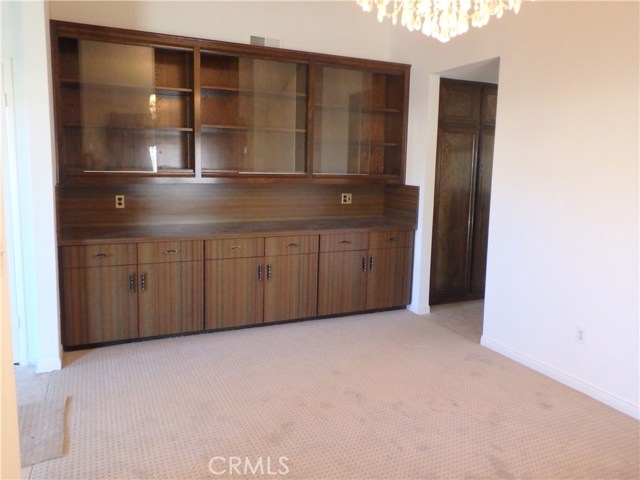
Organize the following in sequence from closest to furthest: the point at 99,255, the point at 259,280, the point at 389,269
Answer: the point at 99,255 < the point at 259,280 < the point at 389,269

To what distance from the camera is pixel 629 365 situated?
2949mm

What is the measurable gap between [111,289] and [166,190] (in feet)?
3.28

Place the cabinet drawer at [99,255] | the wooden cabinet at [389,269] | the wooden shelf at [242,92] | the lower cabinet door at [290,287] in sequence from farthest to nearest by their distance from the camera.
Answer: the wooden cabinet at [389,269], the lower cabinet door at [290,287], the wooden shelf at [242,92], the cabinet drawer at [99,255]

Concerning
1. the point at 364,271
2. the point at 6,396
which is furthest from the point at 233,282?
the point at 6,396

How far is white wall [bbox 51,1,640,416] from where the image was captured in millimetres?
2936

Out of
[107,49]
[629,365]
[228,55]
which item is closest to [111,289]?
[107,49]

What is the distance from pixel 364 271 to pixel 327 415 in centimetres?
193

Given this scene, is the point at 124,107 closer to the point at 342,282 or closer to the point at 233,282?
the point at 233,282

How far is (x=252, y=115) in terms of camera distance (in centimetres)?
434

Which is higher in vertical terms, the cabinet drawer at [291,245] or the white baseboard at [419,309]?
the cabinet drawer at [291,245]

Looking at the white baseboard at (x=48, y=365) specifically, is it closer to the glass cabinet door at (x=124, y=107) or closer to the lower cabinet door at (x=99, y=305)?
the lower cabinet door at (x=99, y=305)

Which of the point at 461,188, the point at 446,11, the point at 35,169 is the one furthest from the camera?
the point at 461,188

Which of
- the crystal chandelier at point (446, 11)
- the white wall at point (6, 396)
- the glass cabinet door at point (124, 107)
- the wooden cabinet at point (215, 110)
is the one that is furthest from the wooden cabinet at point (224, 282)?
the crystal chandelier at point (446, 11)

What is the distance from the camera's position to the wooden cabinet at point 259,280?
160 inches
